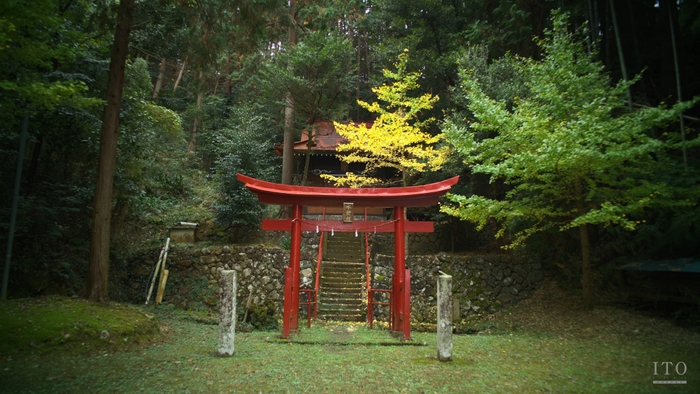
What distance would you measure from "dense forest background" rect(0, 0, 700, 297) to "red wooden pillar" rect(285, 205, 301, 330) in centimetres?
420

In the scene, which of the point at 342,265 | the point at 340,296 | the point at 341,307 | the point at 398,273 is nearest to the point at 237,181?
the point at 342,265

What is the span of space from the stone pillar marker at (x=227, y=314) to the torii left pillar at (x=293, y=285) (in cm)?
180

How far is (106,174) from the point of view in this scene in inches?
304

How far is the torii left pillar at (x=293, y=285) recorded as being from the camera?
7.87 meters

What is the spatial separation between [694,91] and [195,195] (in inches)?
733

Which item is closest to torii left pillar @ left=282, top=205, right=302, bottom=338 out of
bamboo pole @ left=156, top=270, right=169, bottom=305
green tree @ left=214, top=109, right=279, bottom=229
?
green tree @ left=214, top=109, right=279, bottom=229

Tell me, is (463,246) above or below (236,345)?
above

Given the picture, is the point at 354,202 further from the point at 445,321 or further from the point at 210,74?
the point at 210,74

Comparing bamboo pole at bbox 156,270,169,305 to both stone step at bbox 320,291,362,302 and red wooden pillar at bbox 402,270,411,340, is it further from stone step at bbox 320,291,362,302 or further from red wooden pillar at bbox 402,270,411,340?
red wooden pillar at bbox 402,270,411,340

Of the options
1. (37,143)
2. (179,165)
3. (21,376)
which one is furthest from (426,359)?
(179,165)

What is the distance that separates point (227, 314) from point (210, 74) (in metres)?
9.01

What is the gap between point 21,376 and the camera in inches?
187

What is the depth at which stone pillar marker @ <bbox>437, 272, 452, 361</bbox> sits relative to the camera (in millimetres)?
5926

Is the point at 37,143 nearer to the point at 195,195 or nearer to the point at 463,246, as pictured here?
the point at 195,195
